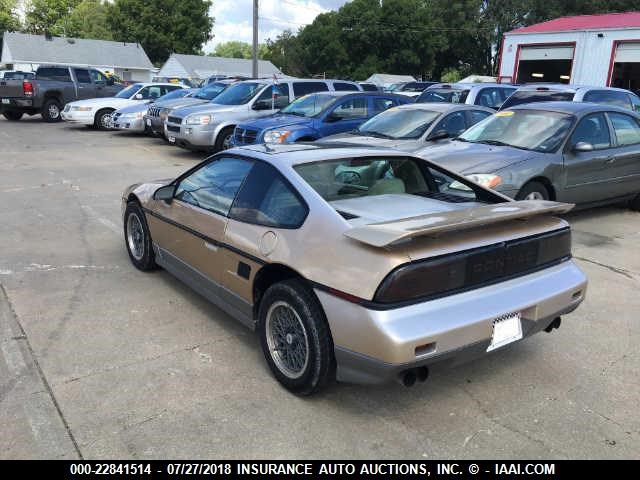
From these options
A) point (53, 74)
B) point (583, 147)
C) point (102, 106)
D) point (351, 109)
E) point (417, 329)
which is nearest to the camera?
point (417, 329)

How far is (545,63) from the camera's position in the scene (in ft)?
95.3

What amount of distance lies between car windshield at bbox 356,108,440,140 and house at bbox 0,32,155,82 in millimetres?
52133

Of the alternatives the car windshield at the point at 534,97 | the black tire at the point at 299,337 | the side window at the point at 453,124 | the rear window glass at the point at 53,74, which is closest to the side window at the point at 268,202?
the black tire at the point at 299,337

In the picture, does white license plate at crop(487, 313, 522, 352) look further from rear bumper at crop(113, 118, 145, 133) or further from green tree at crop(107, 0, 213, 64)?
green tree at crop(107, 0, 213, 64)

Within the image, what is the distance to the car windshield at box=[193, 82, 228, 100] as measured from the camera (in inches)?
641

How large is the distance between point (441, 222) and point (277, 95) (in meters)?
11.1

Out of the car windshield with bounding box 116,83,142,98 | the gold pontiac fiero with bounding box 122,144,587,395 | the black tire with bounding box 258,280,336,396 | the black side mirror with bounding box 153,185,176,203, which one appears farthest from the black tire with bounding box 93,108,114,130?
the black tire with bounding box 258,280,336,396

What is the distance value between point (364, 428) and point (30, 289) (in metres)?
3.44

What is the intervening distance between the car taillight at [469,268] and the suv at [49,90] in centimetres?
1995

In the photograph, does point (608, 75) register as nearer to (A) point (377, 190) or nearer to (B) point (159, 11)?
(A) point (377, 190)

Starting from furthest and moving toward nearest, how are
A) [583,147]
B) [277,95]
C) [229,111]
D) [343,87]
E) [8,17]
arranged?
[8,17]
[343,87]
[277,95]
[229,111]
[583,147]

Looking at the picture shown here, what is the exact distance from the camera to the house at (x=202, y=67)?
55906 mm

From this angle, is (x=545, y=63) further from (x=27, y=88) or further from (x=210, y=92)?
(x=27, y=88)

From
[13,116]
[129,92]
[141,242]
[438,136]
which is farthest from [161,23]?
[141,242]
